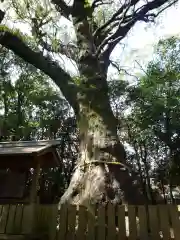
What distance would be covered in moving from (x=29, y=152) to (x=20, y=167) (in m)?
0.78

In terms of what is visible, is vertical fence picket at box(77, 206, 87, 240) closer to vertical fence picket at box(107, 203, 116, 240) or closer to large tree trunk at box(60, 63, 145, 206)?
vertical fence picket at box(107, 203, 116, 240)

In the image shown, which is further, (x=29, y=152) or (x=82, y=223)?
(x=29, y=152)

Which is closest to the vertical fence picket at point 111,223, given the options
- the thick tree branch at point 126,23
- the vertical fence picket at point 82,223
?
the vertical fence picket at point 82,223

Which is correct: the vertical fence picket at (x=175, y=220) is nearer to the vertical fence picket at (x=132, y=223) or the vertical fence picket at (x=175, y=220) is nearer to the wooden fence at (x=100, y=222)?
the wooden fence at (x=100, y=222)

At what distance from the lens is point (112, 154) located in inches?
177

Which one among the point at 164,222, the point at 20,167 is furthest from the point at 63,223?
the point at 20,167

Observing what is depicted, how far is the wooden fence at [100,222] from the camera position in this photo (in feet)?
10.0

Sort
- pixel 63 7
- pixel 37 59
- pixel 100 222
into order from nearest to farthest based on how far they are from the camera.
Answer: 1. pixel 100 222
2. pixel 37 59
3. pixel 63 7

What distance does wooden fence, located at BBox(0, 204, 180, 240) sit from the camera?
3.05 m

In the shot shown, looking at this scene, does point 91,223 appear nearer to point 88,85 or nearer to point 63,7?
point 88,85

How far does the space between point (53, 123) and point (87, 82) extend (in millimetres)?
8819

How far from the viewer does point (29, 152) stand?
224 inches

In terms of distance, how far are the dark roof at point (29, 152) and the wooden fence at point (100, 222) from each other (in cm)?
221

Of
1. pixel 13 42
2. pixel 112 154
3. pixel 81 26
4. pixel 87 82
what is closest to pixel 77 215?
pixel 112 154
